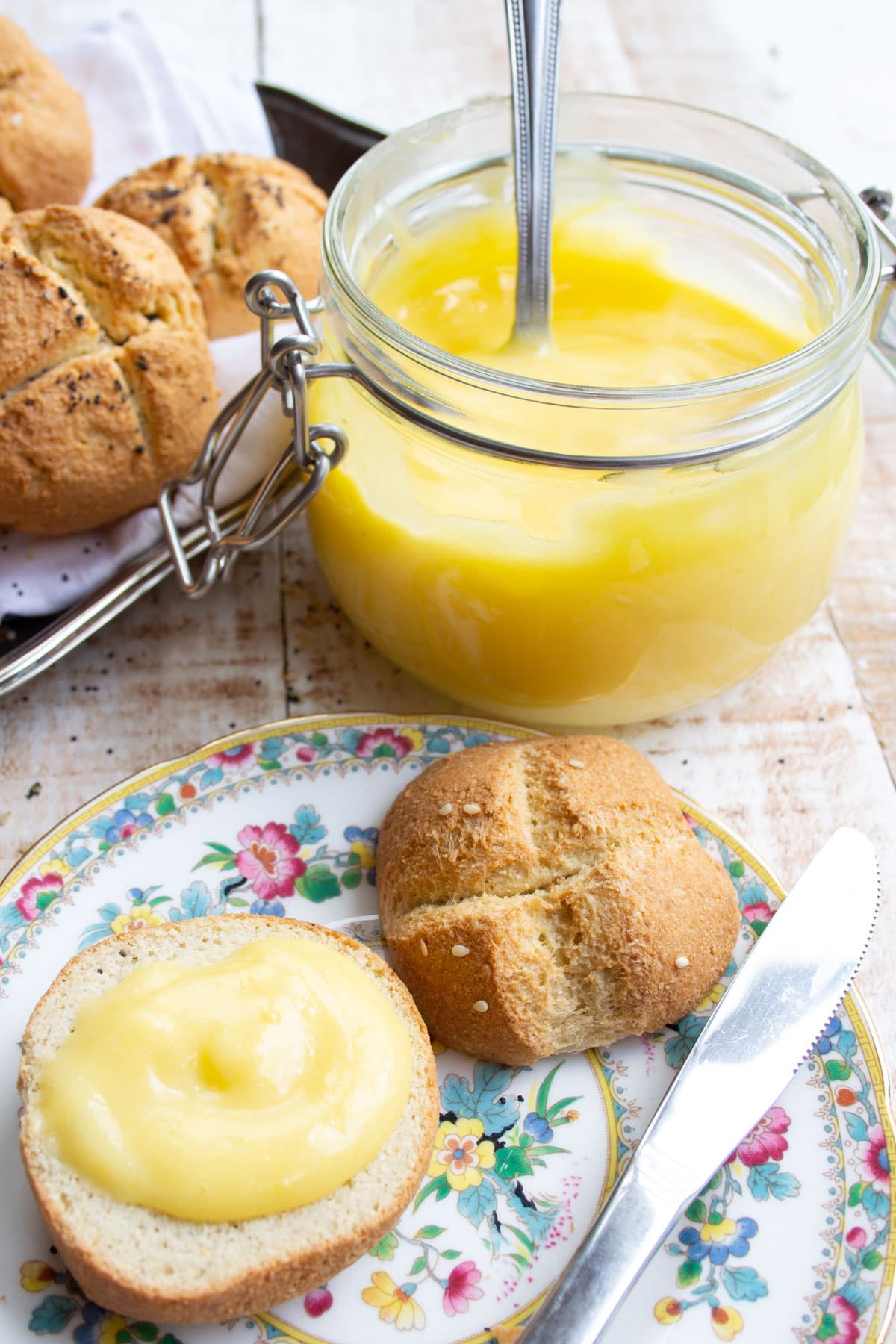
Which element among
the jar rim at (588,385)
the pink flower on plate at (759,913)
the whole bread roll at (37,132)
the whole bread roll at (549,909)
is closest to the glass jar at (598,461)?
the jar rim at (588,385)

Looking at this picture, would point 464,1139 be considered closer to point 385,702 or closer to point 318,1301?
point 318,1301

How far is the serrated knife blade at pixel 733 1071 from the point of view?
3.95 ft

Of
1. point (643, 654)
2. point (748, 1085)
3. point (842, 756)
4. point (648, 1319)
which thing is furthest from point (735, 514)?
point (648, 1319)

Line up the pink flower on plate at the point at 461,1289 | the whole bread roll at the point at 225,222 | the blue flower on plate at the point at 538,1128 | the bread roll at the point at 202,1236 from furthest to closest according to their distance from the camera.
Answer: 1. the whole bread roll at the point at 225,222
2. the blue flower on plate at the point at 538,1128
3. the pink flower on plate at the point at 461,1289
4. the bread roll at the point at 202,1236

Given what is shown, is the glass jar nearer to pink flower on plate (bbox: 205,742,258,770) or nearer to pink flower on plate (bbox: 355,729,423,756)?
pink flower on plate (bbox: 355,729,423,756)

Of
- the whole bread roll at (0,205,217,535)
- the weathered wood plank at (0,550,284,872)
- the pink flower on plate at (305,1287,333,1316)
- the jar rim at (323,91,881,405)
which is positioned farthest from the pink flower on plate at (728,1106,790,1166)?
the whole bread roll at (0,205,217,535)

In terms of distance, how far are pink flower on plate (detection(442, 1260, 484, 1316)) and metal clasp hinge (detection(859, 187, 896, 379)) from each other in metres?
1.30

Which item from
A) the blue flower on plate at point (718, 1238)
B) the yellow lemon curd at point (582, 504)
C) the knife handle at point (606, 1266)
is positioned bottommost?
the blue flower on plate at point (718, 1238)

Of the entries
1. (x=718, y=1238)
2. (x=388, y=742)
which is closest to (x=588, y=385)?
(x=388, y=742)

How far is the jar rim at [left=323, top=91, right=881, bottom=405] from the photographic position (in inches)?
53.9

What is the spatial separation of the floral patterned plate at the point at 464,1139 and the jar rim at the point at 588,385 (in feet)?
1.77

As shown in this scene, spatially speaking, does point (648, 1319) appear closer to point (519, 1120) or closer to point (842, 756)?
point (519, 1120)

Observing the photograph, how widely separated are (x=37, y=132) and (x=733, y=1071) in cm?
183

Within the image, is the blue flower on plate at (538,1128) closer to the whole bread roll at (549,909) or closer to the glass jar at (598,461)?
the whole bread roll at (549,909)
